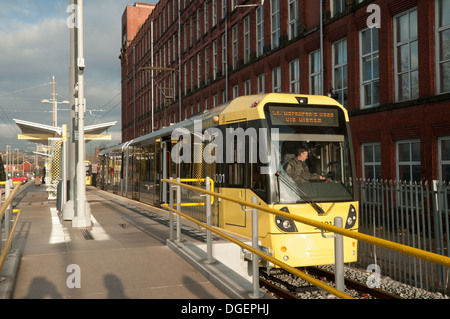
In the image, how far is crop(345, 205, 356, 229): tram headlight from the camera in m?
8.59

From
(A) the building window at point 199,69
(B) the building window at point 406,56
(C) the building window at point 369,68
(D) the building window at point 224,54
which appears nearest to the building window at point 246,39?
(D) the building window at point 224,54

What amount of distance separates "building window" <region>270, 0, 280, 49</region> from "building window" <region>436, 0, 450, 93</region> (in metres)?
11.7

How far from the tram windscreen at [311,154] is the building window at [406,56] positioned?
8.93 meters

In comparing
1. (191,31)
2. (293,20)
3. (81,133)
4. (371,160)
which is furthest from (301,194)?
(191,31)

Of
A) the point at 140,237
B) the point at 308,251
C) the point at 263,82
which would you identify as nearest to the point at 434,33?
the point at 308,251

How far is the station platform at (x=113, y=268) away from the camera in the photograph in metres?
5.43

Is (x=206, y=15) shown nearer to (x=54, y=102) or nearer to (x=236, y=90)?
(x=236, y=90)

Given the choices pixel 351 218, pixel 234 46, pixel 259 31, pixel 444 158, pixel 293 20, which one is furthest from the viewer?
pixel 234 46

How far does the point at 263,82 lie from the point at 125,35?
155 feet

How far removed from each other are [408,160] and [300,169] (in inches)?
397

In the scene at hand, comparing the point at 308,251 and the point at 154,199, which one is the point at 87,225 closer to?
the point at 308,251

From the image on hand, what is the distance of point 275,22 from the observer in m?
26.8
